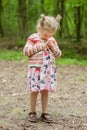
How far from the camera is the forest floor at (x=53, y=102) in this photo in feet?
19.3

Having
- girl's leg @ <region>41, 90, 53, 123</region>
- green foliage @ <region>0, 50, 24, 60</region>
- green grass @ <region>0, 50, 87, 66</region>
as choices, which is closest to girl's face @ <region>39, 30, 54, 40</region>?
girl's leg @ <region>41, 90, 53, 123</region>

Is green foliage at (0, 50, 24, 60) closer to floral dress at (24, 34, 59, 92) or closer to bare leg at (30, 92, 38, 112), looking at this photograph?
bare leg at (30, 92, 38, 112)

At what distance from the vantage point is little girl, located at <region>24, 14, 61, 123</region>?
18.9ft

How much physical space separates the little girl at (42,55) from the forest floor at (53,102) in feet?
1.13

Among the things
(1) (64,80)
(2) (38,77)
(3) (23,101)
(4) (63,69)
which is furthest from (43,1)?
(2) (38,77)

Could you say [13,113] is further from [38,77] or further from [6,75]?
[6,75]

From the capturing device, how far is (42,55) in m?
5.85

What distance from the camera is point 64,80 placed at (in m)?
10.4

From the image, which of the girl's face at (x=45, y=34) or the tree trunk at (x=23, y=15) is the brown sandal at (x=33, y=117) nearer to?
the girl's face at (x=45, y=34)

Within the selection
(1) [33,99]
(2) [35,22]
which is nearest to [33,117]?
(1) [33,99]

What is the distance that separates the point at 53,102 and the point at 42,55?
1901 millimetres

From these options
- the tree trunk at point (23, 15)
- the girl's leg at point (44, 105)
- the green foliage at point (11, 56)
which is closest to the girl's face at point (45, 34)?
the girl's leg at point (44, 105)

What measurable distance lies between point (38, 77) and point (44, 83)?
12 centimetres

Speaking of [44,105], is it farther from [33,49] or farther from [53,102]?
[53,102]
